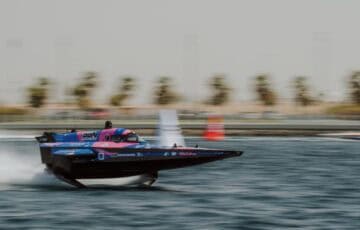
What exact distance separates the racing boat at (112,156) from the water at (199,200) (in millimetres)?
608

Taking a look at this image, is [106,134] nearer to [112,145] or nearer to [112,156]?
[112,145]

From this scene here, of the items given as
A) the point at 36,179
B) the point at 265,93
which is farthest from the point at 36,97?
the point at 36,179

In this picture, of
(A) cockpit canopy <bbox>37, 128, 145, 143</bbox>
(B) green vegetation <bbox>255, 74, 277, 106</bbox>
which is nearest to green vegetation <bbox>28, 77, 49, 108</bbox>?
(B) green vegetation <bbox>255, 74, 277, 106</bbox>

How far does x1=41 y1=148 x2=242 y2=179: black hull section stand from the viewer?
88.3 ft

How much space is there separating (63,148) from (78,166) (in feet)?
2.60

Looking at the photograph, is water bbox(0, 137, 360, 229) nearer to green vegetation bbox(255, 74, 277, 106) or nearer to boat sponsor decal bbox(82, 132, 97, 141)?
boat sponsor decal bbox(82, 132, 97, 141)

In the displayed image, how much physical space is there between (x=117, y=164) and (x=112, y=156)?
29 centimetres

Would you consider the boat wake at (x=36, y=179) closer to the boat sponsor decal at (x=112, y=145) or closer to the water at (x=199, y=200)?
the water at (x=199, y=200)

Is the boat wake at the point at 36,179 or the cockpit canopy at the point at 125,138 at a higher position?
the cockpit canopy at the point at 125,138

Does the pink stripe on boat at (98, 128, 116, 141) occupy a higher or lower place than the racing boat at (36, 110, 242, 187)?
higher

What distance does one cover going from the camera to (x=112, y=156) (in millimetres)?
27234

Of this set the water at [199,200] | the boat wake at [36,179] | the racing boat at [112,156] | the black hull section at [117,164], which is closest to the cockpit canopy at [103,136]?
the racing boat at [112,156]

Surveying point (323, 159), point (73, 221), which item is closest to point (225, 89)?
point (323, 159)

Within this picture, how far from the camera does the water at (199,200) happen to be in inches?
822
